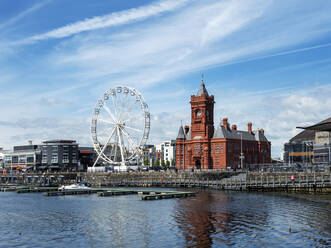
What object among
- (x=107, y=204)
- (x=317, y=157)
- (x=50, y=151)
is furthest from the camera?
(x=50, y=151)

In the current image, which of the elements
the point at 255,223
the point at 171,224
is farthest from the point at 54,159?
the point at 255,223

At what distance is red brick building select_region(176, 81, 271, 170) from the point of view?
431 feet

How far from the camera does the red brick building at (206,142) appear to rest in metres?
132

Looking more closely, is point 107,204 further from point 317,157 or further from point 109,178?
point 317,157

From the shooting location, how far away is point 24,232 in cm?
4625

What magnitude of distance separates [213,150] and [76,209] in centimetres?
7299

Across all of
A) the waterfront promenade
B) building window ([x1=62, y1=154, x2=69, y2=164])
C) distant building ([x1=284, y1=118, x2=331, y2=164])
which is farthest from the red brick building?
building window ([x1=62, y1=154, x2=69, y2=164])

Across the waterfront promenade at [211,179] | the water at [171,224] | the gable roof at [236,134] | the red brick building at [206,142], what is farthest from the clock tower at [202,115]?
the water at [171,224]

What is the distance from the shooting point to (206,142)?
435 feet

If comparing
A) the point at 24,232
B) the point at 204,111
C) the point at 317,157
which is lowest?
the point at 24,232

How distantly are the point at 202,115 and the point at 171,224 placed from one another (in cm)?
8558

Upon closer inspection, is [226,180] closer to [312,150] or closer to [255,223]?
[255,223]

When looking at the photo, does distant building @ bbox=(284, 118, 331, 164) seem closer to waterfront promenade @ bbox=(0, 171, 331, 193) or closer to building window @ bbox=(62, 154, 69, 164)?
waterfront promenade @ bbox=(0, 171, 331, 193)

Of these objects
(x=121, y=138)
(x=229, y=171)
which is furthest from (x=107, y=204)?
(x=121, y=138)
